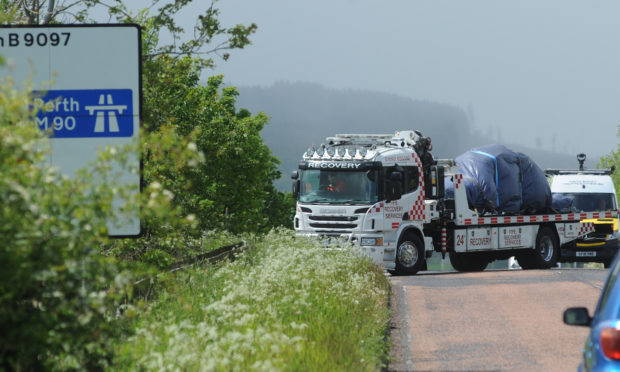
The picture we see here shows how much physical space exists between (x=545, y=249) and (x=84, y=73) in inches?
929

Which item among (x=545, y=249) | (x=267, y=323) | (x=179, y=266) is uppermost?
(x=179, y=266)

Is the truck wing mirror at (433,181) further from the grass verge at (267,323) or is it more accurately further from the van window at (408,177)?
the grass verge at (267,323)

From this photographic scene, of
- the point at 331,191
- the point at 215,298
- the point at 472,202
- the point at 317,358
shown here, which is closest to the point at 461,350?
the point at 215,298

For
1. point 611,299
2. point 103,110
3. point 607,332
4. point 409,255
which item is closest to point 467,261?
point 409,255

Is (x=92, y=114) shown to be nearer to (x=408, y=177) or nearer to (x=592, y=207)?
(x=408, y=177)

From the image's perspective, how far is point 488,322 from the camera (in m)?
14.4

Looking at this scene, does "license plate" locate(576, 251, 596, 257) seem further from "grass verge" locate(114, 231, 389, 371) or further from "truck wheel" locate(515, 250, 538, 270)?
"grass verge" locate(114, 231, 389, 371)

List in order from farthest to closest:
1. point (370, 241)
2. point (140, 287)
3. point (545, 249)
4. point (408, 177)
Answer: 1. point (545, 249)
2. point (408, 177)
3. point (370, 241)
4. point (140, 287)

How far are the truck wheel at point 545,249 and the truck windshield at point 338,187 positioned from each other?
759 centimetres

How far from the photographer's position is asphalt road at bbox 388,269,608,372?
430 inches

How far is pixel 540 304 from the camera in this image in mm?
16891

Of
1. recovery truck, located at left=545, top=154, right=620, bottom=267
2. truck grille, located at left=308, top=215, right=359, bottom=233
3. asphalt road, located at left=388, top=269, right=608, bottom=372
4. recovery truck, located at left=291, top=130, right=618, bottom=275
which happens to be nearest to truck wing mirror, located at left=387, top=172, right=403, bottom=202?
recovery truck, located at left=291, top=130, right=618, bottom=275

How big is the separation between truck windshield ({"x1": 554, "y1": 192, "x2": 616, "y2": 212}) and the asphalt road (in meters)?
9.28

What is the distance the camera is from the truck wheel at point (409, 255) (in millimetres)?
25016
